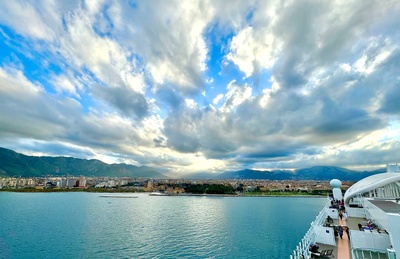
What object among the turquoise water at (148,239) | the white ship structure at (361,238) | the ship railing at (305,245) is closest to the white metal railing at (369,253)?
the white ship structure at (361,238)

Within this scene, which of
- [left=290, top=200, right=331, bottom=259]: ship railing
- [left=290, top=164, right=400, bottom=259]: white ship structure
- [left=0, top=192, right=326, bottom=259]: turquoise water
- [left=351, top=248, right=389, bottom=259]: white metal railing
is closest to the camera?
[left=290, top=164, right=400, bottom=259]: white ship structure

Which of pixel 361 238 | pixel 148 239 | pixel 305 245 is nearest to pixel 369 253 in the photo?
pixel 361 238

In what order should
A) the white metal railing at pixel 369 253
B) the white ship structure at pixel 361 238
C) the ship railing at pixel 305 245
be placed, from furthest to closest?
1. the ship railing at pixel 305 245
2. the white metal railing at pixel 369 253
3. the white ship structure at pixel 361 238

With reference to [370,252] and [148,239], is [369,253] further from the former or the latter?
[148,239]

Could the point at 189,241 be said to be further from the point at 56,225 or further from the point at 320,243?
the point at 56,225

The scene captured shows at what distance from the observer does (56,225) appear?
35.3 metres

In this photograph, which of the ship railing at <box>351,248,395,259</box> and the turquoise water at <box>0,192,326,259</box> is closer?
the ship railing at <box>351,248,395,259</box>

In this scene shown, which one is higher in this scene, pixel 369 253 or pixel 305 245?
pixel 369 253

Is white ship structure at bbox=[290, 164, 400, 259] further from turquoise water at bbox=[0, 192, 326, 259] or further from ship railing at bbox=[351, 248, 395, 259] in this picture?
turquoise water at bbox=[0, 192, 326, 259]

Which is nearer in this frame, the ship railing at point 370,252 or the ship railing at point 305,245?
the ship railing at point 370,252

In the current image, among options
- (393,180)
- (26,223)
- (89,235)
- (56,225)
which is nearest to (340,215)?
(393,180)

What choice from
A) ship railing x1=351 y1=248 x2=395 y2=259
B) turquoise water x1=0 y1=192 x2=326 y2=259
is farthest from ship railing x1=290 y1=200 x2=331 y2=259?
turquoise water x1=0 y1=192 x2=326 y2=259

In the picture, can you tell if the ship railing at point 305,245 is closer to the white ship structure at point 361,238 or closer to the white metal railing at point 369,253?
the white ship structure at point 361,238

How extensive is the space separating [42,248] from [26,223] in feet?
60.2
